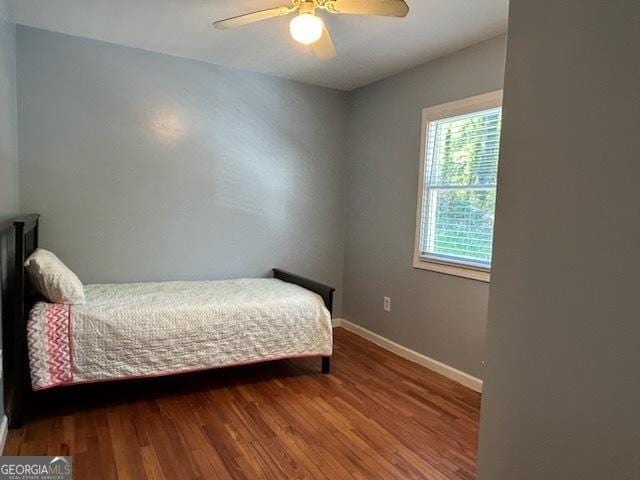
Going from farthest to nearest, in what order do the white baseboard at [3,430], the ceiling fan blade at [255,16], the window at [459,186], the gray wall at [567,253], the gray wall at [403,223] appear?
1. the gray wall at [403,223]
2. the window at [459,186]
3. the ceiling fan blade at [255,16]
4. the white baseboard at [3,430]
5. the gray wall at [567,253]

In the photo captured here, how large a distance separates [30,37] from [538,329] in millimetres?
3554

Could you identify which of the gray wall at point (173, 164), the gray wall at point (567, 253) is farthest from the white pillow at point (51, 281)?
the gray wall at point (567, 253)

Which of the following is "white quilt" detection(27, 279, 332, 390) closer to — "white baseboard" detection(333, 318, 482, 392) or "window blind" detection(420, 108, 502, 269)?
"white baseboard" detection(333, 318, 482, 392)

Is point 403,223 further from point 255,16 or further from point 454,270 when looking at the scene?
point 255,16

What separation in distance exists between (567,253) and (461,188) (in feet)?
7.26

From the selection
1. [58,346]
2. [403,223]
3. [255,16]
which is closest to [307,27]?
[255,16]

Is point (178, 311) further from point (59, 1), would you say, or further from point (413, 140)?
point (413, 140)

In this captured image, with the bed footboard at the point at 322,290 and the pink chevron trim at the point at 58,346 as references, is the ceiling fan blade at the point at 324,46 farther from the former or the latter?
the pink chevron trim at the point at 58,346

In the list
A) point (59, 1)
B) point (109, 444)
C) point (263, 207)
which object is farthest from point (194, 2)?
point (109, 444)

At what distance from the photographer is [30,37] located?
113 inches

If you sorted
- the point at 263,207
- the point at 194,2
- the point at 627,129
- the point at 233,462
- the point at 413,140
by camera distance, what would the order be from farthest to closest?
the point at 263,207
the point at 413,140
the point at 194,2
the point at 233,462
the point at 627,129

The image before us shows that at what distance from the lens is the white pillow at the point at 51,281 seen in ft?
7.52

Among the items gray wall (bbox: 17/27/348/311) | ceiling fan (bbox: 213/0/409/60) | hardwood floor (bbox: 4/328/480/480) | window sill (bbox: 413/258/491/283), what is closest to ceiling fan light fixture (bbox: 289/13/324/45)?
ceiling fan (bbox: 213/0/409/60)

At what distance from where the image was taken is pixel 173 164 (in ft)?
11.2
